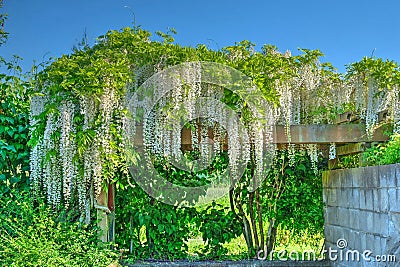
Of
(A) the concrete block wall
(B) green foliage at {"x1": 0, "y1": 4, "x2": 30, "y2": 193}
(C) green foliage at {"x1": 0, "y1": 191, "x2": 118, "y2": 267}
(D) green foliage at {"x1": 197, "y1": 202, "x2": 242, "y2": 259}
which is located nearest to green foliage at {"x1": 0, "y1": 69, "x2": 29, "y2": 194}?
(B) green foliage at {"x1": 0, "y1": 4, "x2": 30, "y2": 193}

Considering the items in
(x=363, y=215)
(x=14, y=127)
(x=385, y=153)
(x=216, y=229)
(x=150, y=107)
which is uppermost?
(x=150, y=107)

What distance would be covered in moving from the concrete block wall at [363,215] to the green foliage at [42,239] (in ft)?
6.06

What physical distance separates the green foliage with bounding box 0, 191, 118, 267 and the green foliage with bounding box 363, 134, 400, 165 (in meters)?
2.11

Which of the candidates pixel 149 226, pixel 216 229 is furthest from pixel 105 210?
pixel 216 229

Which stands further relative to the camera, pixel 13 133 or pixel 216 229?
pixel 216 229

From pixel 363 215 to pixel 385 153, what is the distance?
1.57 ft

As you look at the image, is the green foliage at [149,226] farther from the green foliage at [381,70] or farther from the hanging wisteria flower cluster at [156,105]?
the green foliage at [381,70]

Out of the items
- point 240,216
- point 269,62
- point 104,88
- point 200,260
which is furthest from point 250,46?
point 200,260

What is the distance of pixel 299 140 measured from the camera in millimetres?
4387

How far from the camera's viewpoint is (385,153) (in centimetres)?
371

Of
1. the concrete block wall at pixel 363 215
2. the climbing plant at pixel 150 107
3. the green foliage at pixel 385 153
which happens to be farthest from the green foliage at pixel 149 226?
the green foliage at pixel 385 153

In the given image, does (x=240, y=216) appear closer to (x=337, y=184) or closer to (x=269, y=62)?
(x=337, y=184)

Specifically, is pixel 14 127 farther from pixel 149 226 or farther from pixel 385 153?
pixel 385 153

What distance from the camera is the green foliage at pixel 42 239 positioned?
3.62m
